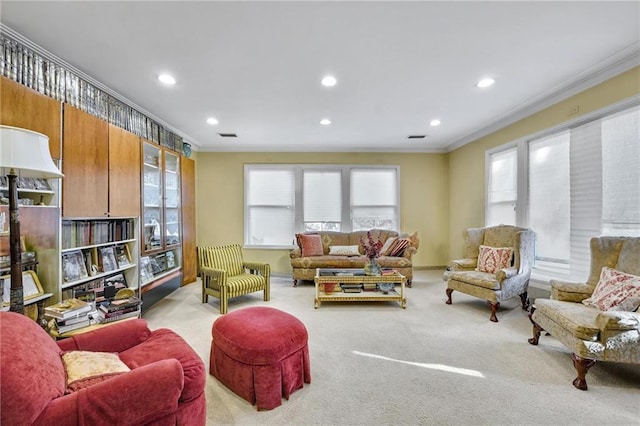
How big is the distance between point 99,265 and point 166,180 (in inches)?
66.4

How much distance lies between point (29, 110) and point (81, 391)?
2104mm

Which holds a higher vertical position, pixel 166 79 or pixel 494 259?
pixel 166 79

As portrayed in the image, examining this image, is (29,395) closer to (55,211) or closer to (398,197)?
(55,211)

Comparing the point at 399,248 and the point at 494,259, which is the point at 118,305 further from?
the point at 494,259

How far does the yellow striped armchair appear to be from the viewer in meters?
3.46

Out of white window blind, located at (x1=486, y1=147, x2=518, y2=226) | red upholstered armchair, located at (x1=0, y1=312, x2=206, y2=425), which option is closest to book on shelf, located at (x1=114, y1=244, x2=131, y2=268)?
red upholstered armchair, located at (x1=0, y1=312, x2=206, y2=425)

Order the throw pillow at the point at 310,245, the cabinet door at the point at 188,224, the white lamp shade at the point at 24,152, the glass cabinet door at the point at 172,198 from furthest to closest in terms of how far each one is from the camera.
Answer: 1. the throw pillow at the point at 310,245
2. the cabinet door at the point at 188,224
3. the glass cabinet door at the point at 172,198
4. the white lamp shade at the point at 24,152

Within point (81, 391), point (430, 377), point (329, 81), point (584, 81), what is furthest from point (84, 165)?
point (584, 81)

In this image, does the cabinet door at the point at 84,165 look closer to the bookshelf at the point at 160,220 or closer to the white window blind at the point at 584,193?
the bookshelf at the point at 160,220

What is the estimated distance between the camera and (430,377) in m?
2.12

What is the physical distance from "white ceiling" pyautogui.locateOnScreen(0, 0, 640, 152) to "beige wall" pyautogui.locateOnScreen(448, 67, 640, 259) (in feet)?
0.46

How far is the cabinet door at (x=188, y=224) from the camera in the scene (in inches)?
182

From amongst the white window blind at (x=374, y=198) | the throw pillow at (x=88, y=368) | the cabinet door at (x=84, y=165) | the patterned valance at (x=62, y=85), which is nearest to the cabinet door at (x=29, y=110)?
the cabinet door at (x=84, y=165)

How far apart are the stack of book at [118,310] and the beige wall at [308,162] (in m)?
3.39
